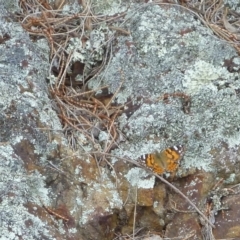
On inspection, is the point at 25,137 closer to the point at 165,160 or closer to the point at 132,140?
the point at 132,140

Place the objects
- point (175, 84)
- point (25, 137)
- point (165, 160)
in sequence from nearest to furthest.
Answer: point (25, 137) < point (165, 160) < point (175, 84)

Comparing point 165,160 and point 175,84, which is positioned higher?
point 175,84

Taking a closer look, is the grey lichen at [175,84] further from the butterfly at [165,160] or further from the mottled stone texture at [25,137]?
the mottled stone texture at [25,137]

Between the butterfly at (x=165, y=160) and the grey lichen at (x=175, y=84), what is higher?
the grey lichen at (x=175, y=84)

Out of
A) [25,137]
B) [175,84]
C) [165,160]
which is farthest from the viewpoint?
[175,84]

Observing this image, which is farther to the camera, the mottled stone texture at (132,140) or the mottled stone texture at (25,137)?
the mottled stone texture at (132,140)

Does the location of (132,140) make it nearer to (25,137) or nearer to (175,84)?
(175,84)

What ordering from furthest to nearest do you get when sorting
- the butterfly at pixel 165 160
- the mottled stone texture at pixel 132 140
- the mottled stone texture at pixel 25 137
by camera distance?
the butterfly at pixel 165 160 → the mottled stone texture at pixel 132 140 → the mottled stone texture at pixel 25 137

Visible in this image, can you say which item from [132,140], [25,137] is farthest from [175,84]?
[25,137]

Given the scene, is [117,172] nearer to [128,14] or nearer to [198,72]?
[198,72]

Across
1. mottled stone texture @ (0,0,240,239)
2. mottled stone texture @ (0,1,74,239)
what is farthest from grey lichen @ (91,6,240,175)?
mottled stone texture @ (0,1,74,239)

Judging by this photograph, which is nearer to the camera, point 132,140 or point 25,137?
point 25,137

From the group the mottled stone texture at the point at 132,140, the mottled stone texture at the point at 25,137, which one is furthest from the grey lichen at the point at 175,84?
the mottled stone texture at the point at 25,137
